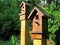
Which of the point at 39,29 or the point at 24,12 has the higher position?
the point at 24,12

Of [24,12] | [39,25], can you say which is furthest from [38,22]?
[24,12]

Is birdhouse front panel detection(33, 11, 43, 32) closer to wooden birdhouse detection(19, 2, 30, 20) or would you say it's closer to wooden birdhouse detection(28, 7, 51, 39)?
wooden birdhouse detection(28, 7, 51, 39)

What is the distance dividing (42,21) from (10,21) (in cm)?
683

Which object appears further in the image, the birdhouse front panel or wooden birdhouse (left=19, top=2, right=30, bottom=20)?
wooden birdhouse (left=19, top=2, right=30, bottom=20)

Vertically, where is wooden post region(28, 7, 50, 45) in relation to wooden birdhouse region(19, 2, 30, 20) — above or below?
below

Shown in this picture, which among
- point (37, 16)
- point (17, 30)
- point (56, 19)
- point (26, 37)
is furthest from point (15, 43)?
point (17, 30)

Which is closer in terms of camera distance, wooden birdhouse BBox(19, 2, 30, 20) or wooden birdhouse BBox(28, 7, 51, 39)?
wooden birdhouse BBox(28, 7, 51, 39)

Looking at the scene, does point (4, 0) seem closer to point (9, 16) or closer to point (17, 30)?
point (9, 16)

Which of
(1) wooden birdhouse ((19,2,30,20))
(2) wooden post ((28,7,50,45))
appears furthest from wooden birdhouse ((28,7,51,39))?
(1) wooden birdhouse ((19,2,30,20))

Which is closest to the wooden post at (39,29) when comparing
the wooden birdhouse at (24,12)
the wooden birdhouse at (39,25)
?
the wooden birdhouse at (39,25)

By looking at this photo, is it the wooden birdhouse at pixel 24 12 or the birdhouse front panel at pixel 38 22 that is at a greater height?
the wooden birdhouse at pixel 24 12

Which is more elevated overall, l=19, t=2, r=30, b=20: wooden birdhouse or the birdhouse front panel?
l=19, t=2, r=30, b=20: wooden birdhouse

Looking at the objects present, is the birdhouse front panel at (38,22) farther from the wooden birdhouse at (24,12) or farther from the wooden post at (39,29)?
the wooden birdhouse at (24,12)

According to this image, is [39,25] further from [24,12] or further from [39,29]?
[24,12]
